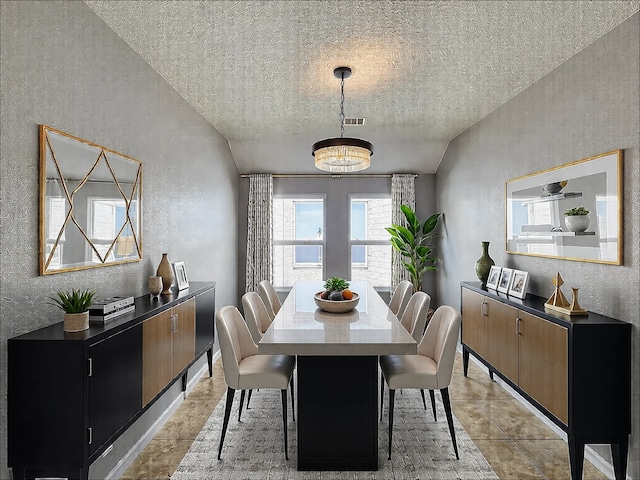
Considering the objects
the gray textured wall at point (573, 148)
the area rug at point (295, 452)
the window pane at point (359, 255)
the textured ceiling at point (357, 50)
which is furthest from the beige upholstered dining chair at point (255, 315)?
the window pane at point (359, 255)

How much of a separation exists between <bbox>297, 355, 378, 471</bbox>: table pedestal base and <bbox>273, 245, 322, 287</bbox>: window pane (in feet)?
12.6

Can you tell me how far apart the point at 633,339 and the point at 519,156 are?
6.00 feet

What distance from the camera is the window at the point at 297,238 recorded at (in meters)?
6.10

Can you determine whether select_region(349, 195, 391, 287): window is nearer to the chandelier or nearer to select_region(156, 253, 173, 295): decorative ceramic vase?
the chandelier

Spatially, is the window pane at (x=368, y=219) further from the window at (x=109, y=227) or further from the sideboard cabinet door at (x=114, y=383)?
the sideboard cabinet door at (x=114, y=383)

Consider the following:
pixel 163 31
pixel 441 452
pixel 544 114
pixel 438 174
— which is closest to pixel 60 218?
pixel 163 31

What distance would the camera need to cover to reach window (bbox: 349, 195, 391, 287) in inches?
240

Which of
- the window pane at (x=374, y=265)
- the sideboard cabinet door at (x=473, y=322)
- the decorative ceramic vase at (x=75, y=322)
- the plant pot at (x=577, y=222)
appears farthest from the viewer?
the window pane at (x=374, y=265)

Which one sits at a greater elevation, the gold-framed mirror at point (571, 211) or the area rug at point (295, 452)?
Result: the gold-framed mirror at point (571, 211)

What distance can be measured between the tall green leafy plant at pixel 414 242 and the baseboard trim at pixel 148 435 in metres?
3.18

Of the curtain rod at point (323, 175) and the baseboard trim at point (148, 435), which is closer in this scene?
the baseboard trim at point (148, 435)

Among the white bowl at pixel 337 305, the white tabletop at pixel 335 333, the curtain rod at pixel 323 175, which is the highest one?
the curtain rod at pixel 323 175

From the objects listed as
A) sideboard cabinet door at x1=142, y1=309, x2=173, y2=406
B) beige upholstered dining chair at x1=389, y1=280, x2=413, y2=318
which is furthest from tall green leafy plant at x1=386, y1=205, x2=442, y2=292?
sideboard cabinet door at x1=142, y1=309, x2=173, y2=406

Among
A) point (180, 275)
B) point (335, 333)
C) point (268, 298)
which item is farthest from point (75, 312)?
point (268, 298)
